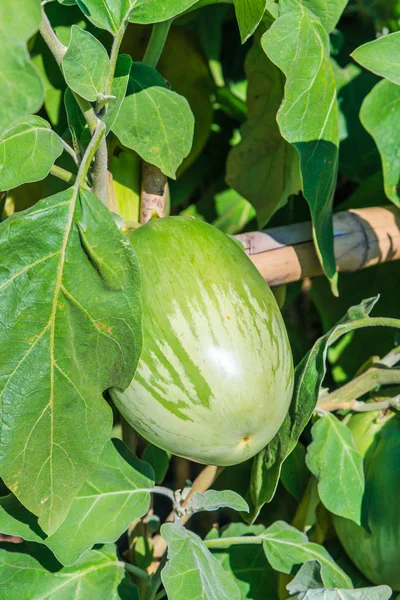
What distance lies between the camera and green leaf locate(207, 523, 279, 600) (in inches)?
32.9

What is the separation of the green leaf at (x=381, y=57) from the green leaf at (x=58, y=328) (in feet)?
Result: 0.96

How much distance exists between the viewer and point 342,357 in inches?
42.8

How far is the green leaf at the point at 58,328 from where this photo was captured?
0.57m

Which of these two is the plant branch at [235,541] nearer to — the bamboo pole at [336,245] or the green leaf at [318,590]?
the green leaf at [318,590]

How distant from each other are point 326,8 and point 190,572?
62 centimetres

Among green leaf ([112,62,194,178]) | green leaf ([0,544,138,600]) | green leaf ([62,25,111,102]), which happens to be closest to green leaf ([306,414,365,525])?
green leaf ([0,544,138,600])

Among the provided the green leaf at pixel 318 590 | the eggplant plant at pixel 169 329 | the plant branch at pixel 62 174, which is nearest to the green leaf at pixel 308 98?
the eggplant plant at pixel 169 329

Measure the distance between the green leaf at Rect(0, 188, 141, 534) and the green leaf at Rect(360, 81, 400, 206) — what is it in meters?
0.44

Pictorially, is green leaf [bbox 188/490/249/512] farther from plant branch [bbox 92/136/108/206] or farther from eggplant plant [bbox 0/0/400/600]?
plant branch [bbox 92/136/108/206]

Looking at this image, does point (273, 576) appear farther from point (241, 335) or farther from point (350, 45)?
point (350, 45)

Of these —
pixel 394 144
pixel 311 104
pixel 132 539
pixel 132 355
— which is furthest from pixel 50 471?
pixel 394 144

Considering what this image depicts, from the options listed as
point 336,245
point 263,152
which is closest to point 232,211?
point 263,152

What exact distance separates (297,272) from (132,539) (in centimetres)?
38

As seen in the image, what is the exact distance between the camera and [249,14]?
65cm
